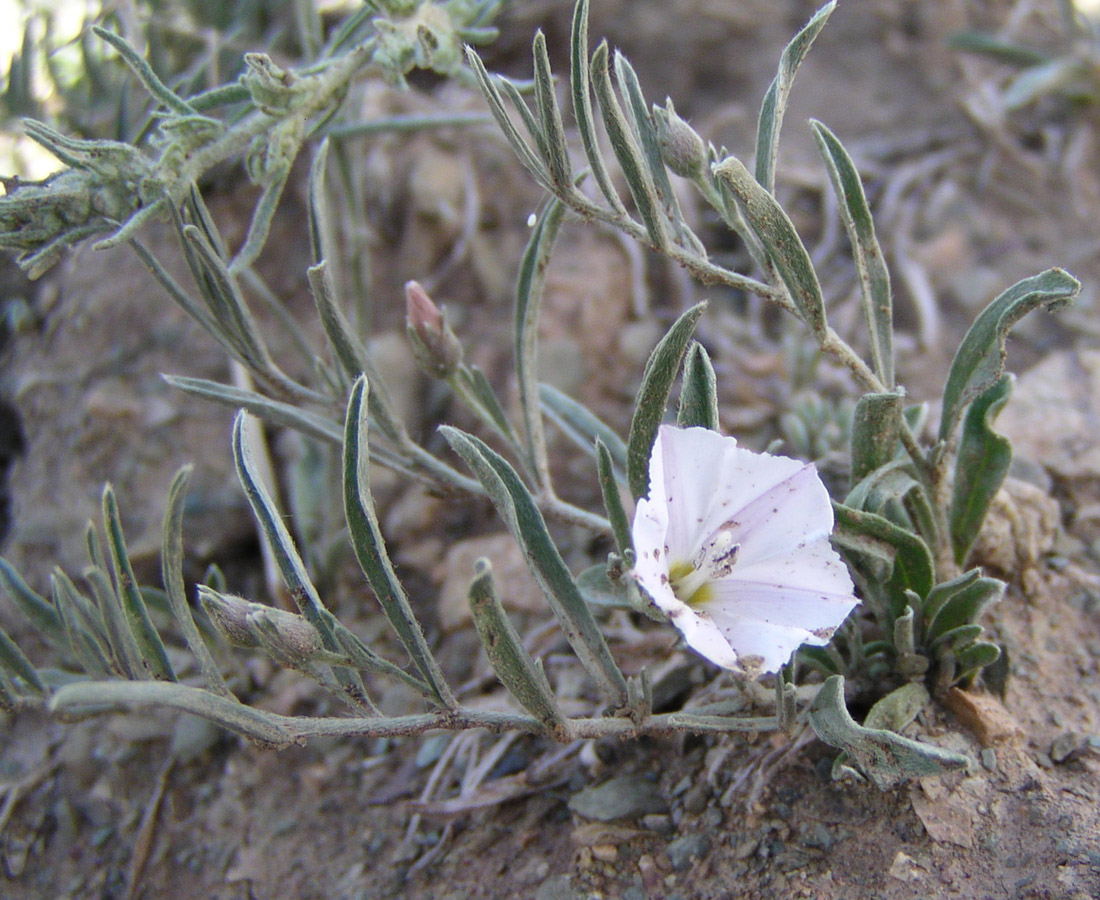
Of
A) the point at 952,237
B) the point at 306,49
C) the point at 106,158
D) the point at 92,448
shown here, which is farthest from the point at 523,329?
the point at 952,237

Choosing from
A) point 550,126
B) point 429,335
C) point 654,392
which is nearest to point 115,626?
point 429,335

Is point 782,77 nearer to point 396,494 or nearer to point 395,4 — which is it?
point 395,4

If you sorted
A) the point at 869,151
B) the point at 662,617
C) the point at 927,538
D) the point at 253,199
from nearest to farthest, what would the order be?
the point at 662,617 < the point at 927,538 < the point at 253,199 < the point at 869,151

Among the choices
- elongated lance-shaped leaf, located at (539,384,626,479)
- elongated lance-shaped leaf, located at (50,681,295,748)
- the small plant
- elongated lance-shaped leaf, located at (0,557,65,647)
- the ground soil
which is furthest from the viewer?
elongated lance-shaped leaf, located at (539,384,626,479)

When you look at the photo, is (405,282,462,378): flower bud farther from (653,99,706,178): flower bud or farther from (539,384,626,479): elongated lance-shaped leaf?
(653,99,706,178): flower bud

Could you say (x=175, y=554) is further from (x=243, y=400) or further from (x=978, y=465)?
(x=978, y=465)

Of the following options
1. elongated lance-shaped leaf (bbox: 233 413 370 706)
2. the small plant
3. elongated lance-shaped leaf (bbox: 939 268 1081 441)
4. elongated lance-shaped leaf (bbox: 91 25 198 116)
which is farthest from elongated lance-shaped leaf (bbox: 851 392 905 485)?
elongated lance-shaped leaf (bbox: 91 25 198 116)
